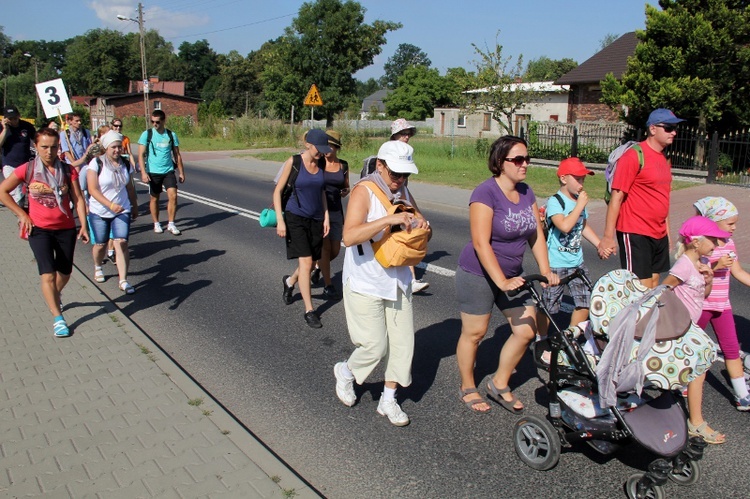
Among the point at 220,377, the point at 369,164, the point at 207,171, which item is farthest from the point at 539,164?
the point at 220,377

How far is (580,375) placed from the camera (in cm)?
371

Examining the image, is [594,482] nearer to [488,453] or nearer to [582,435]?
Answer: [582,435]

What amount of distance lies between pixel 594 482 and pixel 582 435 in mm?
330

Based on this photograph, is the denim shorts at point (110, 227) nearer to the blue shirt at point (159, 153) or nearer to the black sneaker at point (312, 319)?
the black sneaker at point (312, 319)

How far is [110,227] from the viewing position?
25.4ft

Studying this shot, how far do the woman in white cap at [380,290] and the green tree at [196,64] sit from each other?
397 ft

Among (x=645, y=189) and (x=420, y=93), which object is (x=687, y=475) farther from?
(x=420, y=93)

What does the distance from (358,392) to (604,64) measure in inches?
1346

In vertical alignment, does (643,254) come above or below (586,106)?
below

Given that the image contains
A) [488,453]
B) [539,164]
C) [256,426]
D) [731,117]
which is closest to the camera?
[488,453]

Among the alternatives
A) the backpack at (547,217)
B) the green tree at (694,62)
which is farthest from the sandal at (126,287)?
the green tree at (694,62)

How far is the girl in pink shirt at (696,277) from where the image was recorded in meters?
4.07

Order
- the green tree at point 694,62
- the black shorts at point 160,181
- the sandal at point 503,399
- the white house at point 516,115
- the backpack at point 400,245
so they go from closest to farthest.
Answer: the backpack at point 400,245, the sandal at point 503,399, the black shorts at point 160,181, the green tree at point 694,62, the white house at point 516,115

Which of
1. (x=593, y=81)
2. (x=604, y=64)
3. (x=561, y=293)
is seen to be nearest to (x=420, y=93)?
(x=604, y=64)
